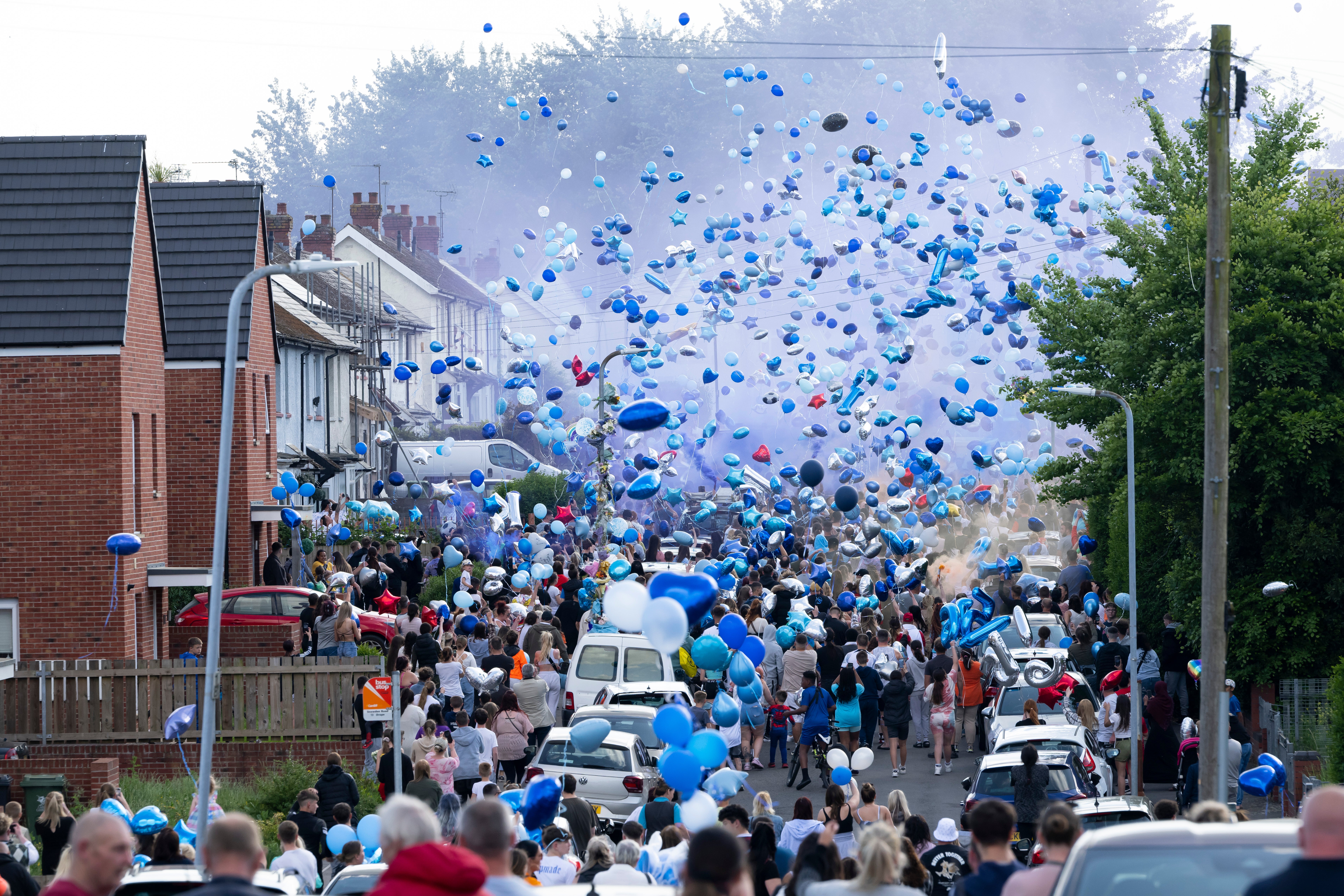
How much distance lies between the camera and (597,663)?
20.4 meters

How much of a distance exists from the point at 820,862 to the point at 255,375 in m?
24.7

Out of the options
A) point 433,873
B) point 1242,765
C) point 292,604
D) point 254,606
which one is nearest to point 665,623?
point 433,873

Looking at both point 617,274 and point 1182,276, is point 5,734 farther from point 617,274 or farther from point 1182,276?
point 617,274

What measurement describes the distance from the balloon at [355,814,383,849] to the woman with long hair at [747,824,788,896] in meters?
2.78

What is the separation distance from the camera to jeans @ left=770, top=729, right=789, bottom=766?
Result: 20172 mm

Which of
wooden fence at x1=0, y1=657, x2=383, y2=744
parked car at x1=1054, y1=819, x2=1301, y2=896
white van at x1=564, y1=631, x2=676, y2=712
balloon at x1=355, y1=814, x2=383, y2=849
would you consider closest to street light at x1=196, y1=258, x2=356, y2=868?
balloon at x1=355, y1=814, x2=383, y2=849

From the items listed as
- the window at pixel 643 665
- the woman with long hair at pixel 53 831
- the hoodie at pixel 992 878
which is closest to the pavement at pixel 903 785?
the window at pixel 643 665

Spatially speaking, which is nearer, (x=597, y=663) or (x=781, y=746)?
(x=597, y=663)

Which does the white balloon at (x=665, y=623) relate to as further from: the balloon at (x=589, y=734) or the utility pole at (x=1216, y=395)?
the utility pole at (x=1216, y=395)

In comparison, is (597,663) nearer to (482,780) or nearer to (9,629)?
(482,780)

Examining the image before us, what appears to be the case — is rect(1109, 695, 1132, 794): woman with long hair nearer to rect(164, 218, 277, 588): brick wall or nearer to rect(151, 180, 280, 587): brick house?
rect(164, 218, 277, 588): brick wall

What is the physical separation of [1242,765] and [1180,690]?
4.89 m

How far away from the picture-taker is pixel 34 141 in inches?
930

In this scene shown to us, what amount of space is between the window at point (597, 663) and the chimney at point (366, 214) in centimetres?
4323
